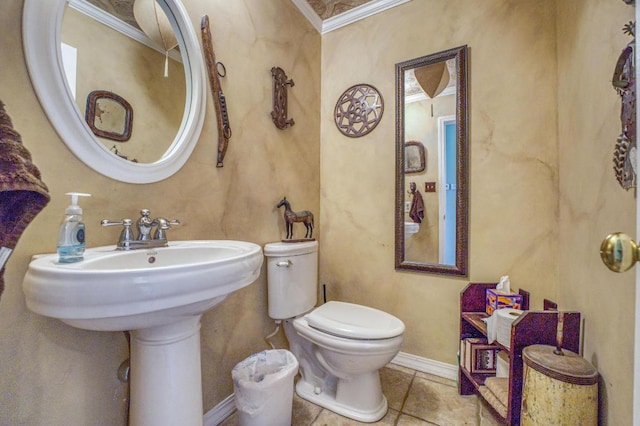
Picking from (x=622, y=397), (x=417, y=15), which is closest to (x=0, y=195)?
(x=622, y=397)

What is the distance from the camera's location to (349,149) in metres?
1.90

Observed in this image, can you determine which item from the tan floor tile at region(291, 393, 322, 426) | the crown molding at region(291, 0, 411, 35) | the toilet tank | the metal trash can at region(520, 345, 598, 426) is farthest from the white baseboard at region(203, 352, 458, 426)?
the crown molding at region(291, 0, 411, 35)

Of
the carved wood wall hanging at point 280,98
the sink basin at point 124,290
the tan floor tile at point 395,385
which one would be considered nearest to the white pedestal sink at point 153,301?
the sink basin at point 124,290

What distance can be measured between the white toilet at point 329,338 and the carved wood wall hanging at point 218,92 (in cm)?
54

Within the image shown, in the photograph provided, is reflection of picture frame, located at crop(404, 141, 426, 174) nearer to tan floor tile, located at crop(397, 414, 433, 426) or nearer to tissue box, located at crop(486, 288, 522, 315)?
tissue box, located at crop(486, 288, 522, 315)

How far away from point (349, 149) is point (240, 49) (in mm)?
891

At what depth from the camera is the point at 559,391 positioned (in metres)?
0.85

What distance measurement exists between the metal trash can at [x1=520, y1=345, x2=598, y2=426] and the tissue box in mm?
370

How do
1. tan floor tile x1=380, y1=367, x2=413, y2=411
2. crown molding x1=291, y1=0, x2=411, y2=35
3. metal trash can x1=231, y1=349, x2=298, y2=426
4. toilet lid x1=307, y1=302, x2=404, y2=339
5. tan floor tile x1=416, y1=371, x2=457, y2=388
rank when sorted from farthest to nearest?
1. crown molding x1=291, y1=0, x2=411, y2=35
2. tan floor tile x1=416, y1=371, x2=457, y2=388
3. tan floor tile x1=380, y1=367, x2=413, y2=411
4. toilet lid x1=307, y1=302, x2=404, y2=339
5. metal trash can x1=231, y1=349, x2=298, y2=426

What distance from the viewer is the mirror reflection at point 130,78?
2.72ft

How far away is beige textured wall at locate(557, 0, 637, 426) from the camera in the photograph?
0.81 meters

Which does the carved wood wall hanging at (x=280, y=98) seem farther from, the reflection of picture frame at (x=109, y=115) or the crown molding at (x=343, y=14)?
the reflection of picture frame at (x=109, y=115)

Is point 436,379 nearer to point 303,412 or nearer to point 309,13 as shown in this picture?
point 303,412

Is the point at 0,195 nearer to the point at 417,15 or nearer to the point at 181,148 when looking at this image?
the point at 181,148
